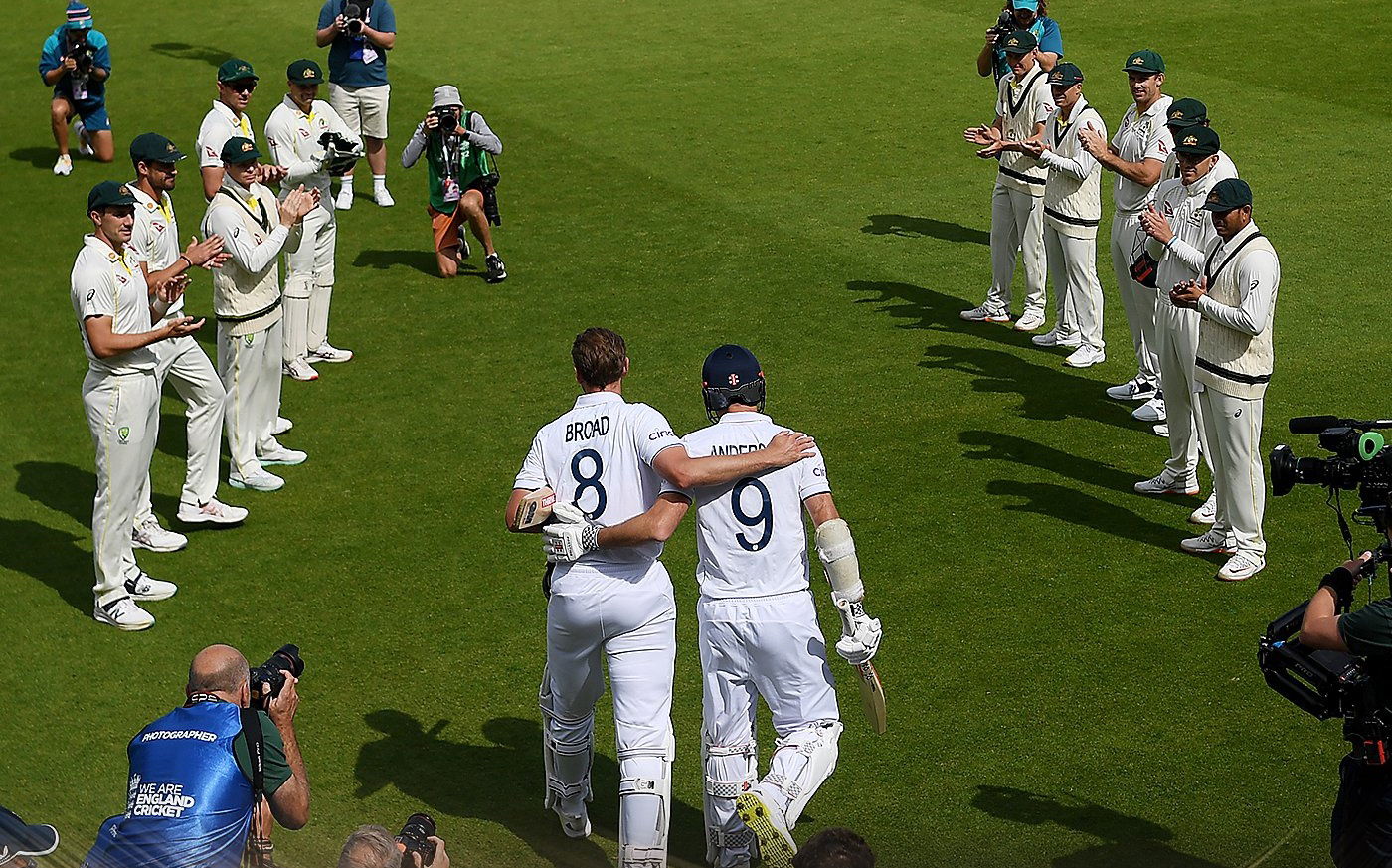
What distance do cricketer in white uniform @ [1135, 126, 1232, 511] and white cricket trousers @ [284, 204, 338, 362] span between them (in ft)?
21.3

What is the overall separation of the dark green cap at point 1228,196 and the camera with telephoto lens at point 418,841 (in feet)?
18.5

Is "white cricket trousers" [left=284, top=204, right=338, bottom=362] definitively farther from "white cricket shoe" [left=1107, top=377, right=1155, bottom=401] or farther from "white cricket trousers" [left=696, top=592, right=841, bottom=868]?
"white cricket trousers" [left=696, top=592, right=841, bottom=868]

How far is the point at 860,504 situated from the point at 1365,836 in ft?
15.5

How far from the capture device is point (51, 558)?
32.2 feet

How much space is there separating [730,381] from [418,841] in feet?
7.59

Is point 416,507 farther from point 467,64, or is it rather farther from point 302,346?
point 467,64

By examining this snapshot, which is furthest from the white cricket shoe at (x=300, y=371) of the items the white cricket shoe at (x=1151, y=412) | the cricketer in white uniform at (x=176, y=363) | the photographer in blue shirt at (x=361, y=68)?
the white cricket shoe at (x=1151, y=412)

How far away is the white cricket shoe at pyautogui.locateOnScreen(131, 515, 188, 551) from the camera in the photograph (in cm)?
977

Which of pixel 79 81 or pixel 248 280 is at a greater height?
pixel 79 81

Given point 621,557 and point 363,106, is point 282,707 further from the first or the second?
point 363,106

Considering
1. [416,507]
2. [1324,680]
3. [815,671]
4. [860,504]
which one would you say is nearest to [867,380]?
[860,504]

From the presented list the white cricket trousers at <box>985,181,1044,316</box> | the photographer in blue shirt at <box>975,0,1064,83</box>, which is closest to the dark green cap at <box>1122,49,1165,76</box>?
the photographer in blue shirt at <box>975,0,1064,83</box>

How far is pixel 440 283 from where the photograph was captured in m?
14.2

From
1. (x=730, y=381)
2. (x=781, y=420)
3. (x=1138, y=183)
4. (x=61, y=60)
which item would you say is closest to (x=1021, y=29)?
(x=1138, y=183)
